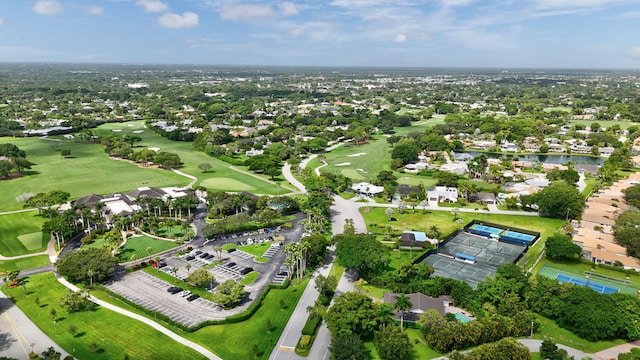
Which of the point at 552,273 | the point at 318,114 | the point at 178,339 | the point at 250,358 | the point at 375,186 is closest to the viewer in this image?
the point at 250,358

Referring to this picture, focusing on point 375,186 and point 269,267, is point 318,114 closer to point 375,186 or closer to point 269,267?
point 375,186

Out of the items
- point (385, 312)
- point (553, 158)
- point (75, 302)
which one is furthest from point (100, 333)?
point (553, 158)

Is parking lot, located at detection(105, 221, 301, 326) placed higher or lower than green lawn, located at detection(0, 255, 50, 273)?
higher

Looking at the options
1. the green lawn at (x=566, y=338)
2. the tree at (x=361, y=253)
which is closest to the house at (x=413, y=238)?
the tree at (x=361, y=253)

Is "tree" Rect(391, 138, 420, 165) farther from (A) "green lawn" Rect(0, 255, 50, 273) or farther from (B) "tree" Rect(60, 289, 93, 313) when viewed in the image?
(B) "tree" Rect(60, 289, 93, 313)

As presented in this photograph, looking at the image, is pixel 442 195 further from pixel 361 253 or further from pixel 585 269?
pixel 361 253

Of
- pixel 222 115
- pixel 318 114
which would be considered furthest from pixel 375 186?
pixel 222 115

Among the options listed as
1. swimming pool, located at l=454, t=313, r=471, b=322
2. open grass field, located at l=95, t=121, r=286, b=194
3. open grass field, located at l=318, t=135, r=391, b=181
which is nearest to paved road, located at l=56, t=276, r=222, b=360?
swimming pool, located at l=454, t=313, r=471, b=322
